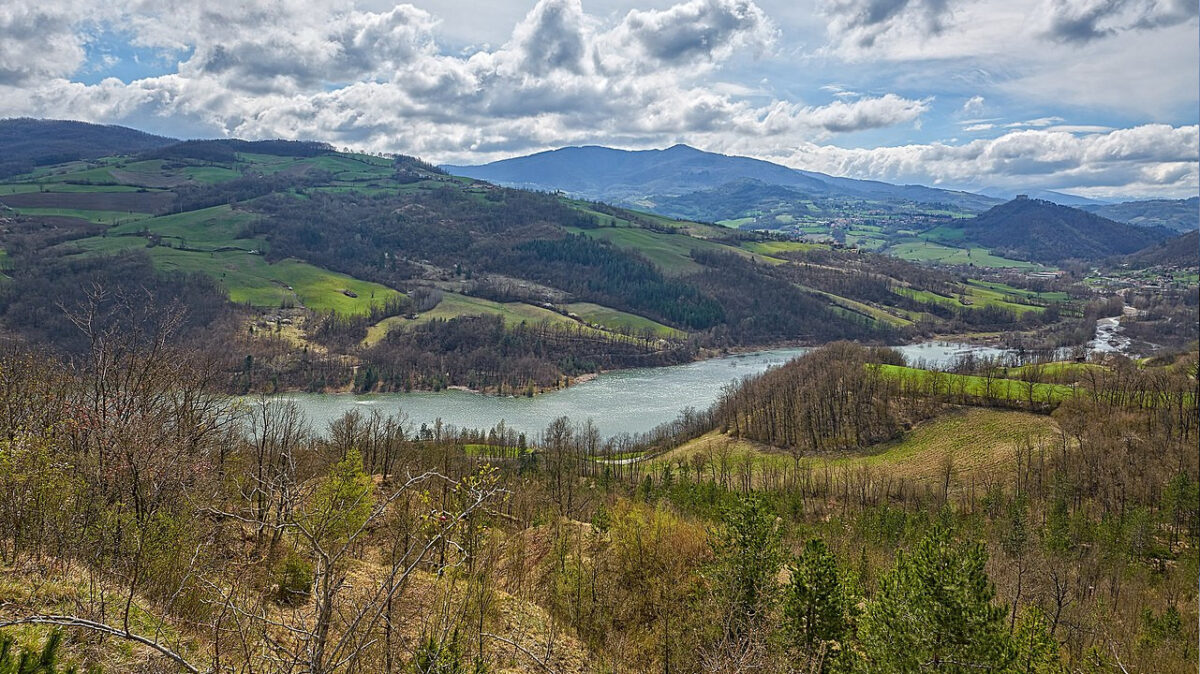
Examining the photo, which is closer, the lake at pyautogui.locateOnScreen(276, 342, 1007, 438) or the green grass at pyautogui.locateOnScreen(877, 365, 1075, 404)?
the green grass at pyautogui.locateOnScreen(877, 365, 1075, 404)

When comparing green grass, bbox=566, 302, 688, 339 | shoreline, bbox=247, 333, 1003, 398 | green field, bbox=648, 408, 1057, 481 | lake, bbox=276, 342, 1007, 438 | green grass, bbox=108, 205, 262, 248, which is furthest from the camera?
green grass, bbox=108, 205, 262, 248

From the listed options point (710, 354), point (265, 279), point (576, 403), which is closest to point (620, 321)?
point (710, 354)

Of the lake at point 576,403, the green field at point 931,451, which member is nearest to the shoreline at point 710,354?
the lake at point 576,403

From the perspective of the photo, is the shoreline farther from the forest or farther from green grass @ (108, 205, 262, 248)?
green grass @ (108, 205, 262, 248)

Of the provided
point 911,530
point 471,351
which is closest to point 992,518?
point 911,530

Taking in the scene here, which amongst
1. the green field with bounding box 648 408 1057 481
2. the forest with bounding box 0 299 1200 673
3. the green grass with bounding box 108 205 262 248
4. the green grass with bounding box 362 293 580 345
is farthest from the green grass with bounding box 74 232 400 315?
the forest with bounding box 0 299 1200 673

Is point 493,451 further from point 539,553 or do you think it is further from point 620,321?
point 620,321
